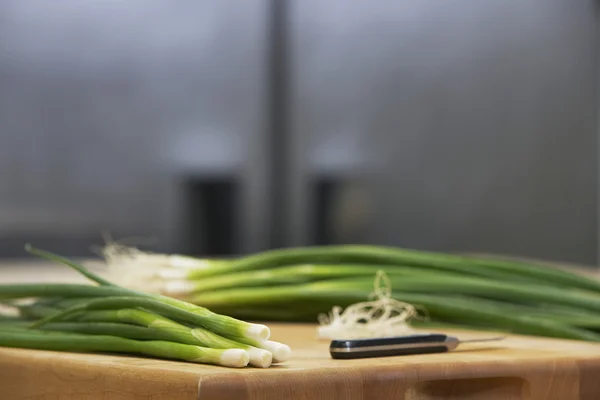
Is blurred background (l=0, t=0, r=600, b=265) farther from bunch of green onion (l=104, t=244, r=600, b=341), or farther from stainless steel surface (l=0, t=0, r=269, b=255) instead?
bunch of green onion (l=104, t=244, r=600, b=341)

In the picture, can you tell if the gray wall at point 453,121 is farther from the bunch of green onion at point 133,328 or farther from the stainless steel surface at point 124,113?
the bunch of green onion at point 133,328

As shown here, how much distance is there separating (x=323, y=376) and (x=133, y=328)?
0.17m

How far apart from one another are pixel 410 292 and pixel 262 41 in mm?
2599

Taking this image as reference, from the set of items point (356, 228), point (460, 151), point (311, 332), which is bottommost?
point (311, 332)

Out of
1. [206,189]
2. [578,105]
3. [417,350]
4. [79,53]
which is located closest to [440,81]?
[578,105]

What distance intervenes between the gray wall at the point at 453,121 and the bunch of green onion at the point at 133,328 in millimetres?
2575

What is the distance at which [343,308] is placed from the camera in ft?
3.61

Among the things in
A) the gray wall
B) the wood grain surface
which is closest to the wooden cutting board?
the wood grain surface

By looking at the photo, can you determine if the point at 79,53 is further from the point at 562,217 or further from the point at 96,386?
the point at 96,386

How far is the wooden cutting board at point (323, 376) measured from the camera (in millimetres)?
679

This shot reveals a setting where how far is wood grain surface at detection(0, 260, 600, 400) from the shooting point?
0.68m

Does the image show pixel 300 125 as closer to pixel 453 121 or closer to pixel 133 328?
pixel 453 121

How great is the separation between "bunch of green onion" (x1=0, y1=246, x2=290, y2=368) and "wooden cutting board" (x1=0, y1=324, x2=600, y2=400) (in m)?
0.01

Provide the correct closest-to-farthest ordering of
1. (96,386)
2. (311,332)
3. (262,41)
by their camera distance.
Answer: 1. (96,386)
2. (311,332)
3. (262,41)
